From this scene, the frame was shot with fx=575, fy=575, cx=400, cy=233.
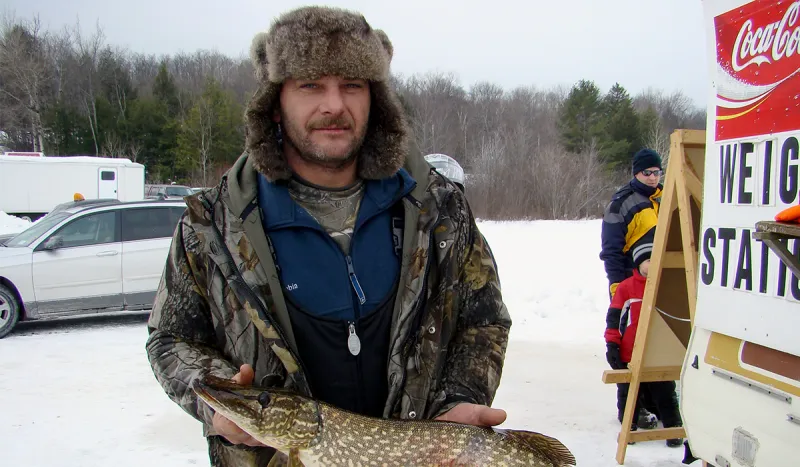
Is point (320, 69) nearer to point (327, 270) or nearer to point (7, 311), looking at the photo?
point (327, 270)

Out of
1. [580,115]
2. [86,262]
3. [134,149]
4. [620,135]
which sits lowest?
[86,262]

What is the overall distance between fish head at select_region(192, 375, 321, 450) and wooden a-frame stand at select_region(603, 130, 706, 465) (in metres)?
3.11

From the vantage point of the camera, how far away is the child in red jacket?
4.89 m

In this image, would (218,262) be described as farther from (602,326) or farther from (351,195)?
(602,326)

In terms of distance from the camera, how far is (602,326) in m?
8.40

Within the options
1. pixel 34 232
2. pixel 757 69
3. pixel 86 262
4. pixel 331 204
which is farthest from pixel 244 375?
pixel 34 232

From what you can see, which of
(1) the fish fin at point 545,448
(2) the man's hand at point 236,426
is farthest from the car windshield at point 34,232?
(1) the fish fin at point 545,448

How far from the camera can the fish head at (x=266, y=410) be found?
5.47ft

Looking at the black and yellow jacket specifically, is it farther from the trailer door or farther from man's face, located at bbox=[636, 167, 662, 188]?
the trailer door

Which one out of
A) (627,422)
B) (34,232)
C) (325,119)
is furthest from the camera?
(34,232)

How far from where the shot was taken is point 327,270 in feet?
6.54

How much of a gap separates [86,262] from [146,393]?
3653 mm

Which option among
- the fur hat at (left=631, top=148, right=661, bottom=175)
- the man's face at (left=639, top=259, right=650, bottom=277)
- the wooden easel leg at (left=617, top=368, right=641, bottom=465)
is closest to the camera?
the wooden easel leg at (left=617, top=368, right=641, bottom=465)

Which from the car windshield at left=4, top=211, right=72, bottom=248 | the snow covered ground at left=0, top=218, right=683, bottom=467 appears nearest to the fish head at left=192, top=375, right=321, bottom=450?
the snow covered ground at left=0, top=218, right=683, bottom=467
